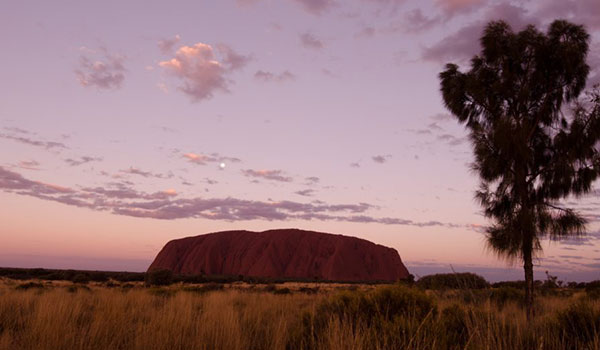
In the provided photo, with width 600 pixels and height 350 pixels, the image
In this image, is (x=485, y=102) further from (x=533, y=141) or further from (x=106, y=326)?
(x=106, y=326)

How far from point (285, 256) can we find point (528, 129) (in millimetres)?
94613

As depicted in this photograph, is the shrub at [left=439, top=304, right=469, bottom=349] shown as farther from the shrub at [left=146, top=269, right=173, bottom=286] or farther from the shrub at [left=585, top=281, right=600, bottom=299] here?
the shrub at [left=146, top=269, right=173, bottom=286]

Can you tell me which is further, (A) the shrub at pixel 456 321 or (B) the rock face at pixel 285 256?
(B) the rock face at pixel 285 256

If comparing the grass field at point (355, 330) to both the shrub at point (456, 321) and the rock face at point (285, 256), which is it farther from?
the rock face at point (285, 256)

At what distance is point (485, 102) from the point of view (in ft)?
45.4

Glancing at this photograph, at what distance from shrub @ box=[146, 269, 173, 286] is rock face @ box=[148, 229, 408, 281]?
54.0 m

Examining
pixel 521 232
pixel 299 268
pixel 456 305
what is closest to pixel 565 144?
pixel 521 232

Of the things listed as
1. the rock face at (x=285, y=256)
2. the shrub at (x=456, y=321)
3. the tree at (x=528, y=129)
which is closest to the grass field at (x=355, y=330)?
the shrub at (x=456, y=321)

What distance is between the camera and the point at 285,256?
4119 inches

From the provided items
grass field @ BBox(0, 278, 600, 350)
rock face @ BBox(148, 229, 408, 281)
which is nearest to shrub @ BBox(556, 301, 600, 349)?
grass field @ BBox(0, 278, 600, 350)

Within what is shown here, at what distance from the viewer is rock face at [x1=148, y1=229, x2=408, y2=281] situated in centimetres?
9944

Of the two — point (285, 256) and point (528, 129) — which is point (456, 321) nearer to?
point (528, 129)

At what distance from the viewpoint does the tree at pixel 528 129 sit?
40.4 feet

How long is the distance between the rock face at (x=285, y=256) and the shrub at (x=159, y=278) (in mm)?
53965
